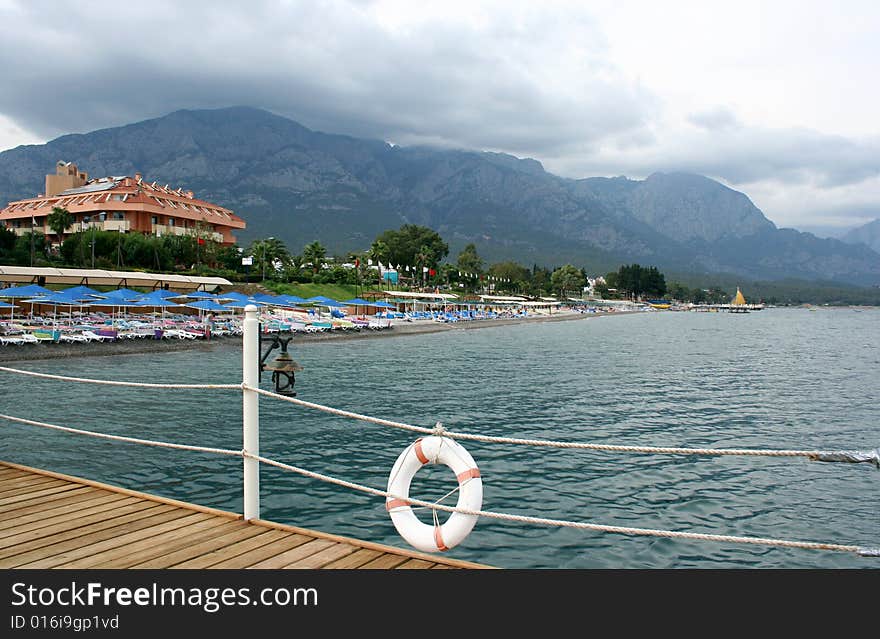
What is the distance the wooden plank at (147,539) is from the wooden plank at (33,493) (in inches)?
53.0

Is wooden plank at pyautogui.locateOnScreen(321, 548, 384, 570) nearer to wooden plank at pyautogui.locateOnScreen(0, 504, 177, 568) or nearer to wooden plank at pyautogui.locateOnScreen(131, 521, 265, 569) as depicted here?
wooden plank at pyautogui.locateOnScreen(131, 521, 265, 569)

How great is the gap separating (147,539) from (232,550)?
0.58m

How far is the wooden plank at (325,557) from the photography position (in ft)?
11.2

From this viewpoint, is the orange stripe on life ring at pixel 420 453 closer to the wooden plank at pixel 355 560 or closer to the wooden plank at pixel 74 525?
the wooden plank at pixel 355 560

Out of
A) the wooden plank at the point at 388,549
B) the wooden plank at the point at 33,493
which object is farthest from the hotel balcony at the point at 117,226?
the wooden plank at the point at 388,549

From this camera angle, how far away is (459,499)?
3605mm

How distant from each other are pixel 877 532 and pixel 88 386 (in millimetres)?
20333

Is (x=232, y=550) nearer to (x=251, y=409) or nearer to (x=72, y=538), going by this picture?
(x=251, y=409)

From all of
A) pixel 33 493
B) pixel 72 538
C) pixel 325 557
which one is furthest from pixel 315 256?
pixel 325 557
